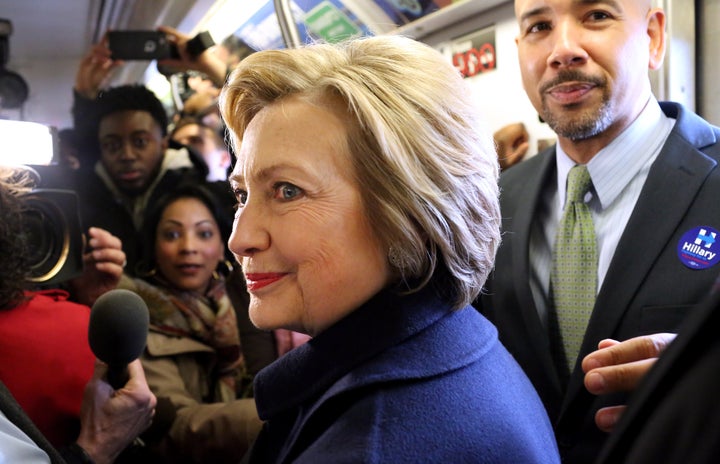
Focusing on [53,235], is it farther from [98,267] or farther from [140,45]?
[140,45]

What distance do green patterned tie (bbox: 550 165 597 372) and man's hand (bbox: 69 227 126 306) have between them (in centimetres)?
114

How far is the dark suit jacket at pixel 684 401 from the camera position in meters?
0.33

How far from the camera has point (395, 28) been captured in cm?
234

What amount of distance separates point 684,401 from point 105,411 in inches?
51.9

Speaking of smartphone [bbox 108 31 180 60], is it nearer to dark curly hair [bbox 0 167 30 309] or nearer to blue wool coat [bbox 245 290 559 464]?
dark curly hair [bbox 0 167 30 309]

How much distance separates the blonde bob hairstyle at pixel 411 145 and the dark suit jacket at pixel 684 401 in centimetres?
60

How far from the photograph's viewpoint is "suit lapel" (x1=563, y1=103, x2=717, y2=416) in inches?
53.8

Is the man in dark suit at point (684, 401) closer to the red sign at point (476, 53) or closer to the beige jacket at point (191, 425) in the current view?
the beige jacket at point (191, 425)

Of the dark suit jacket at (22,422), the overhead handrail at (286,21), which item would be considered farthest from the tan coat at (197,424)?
the overhead handrail at (286,21)

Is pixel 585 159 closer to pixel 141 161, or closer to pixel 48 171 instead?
pixel 48 171

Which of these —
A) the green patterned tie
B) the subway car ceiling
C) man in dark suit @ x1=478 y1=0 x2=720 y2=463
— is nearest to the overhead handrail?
the subway car ceiling

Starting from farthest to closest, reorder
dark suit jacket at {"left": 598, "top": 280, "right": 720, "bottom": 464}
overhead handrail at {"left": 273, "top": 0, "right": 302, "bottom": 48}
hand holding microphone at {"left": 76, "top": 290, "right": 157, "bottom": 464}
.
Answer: overhead handrail at {"left": 273, "top": 0, "right": 302, "bottom": 48}, hand holding microphone at {"left": 76, "top": 290, "right": 157, "bottom": 464}, dark suit jacket at {"left": 598, "top": 280, "right": 720, "bottom": 464}

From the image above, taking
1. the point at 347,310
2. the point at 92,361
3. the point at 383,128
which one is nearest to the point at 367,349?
the point at 347,310

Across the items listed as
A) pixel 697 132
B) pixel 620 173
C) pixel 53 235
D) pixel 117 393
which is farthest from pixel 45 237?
pixel 697 132
